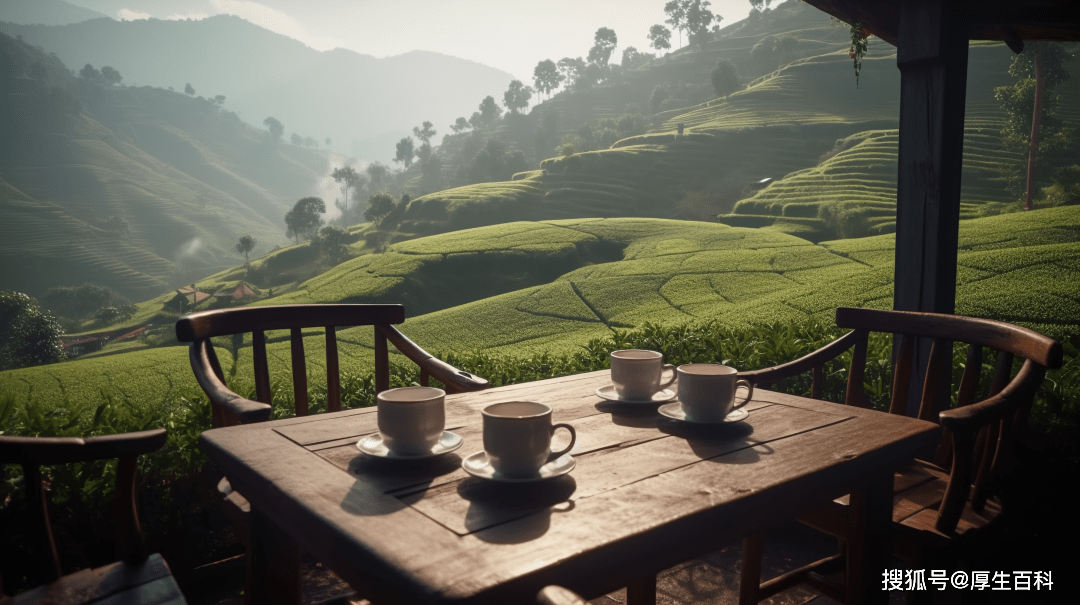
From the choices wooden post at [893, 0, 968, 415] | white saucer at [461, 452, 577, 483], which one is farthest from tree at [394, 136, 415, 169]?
white saucer at [461, 452, 577, 483]

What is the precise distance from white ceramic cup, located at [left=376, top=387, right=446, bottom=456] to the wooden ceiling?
244cm

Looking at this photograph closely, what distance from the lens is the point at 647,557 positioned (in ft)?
2.90

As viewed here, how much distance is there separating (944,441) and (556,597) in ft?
5.73

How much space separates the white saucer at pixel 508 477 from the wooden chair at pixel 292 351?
77 cm

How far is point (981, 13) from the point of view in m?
2.58

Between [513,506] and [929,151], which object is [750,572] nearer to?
[513,506]

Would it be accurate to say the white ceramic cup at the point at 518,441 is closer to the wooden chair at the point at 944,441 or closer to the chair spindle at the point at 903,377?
the wooden chair at the point at 944,441

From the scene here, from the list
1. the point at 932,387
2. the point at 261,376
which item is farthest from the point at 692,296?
the point at 261,376

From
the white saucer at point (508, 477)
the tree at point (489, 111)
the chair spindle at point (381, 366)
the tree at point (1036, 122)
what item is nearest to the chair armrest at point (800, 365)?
the white saucer at point (508, 477)

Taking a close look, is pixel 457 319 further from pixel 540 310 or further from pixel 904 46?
pixel 904 46

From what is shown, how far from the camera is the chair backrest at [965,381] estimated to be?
1.47 m

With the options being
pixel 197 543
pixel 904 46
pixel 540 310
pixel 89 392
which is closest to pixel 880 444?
pixel 904 46

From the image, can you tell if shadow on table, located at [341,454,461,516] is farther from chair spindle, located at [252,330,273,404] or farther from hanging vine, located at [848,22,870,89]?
hanging vine, located at [848,22,870,89]

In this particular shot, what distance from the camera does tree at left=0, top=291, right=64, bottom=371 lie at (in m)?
A: 28.9
